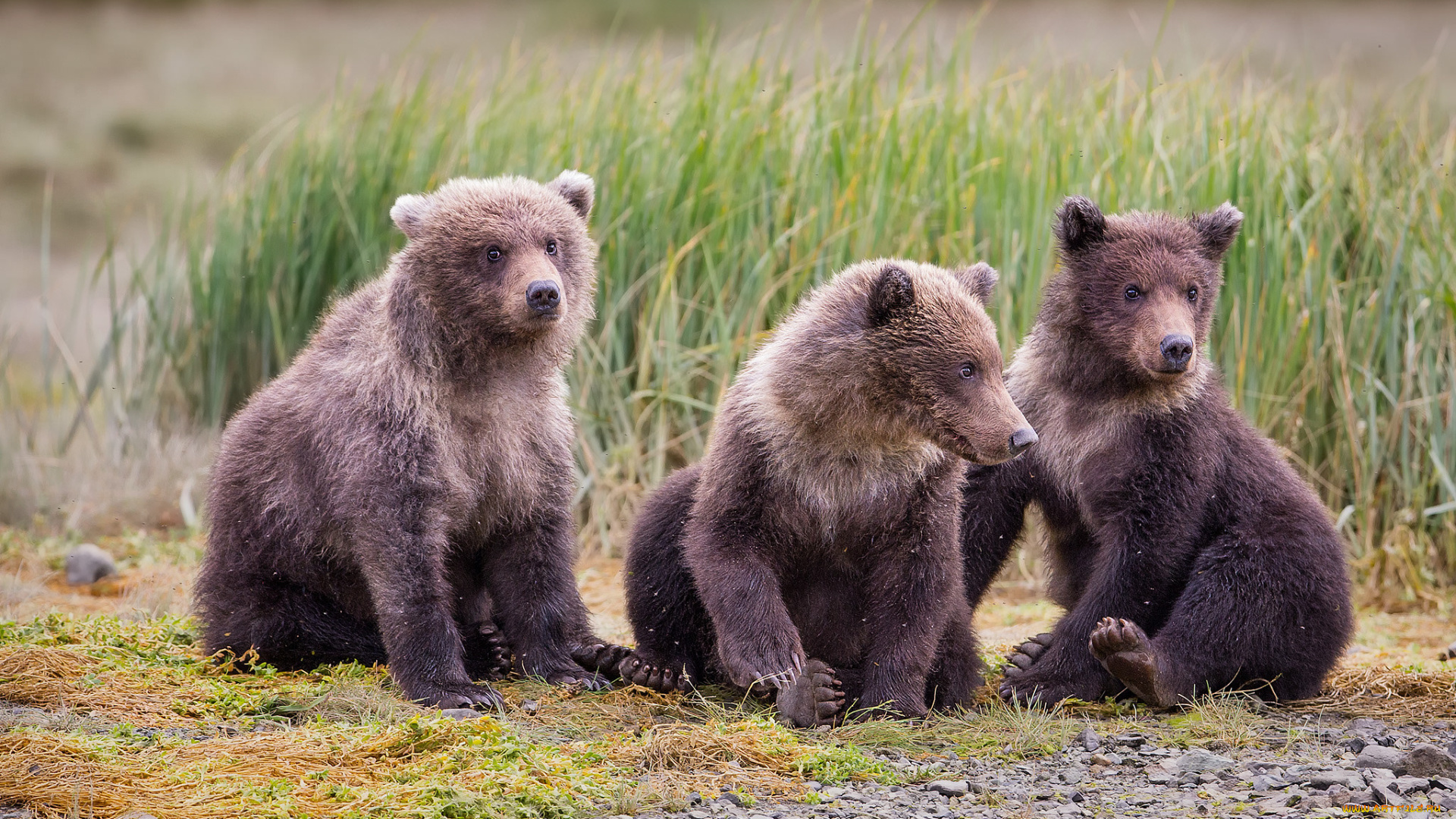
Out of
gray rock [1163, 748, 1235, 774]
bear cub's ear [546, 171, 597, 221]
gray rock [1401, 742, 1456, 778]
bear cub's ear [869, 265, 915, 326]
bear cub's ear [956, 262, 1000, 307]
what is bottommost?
gray rock [1163, 748, 1235, 774]

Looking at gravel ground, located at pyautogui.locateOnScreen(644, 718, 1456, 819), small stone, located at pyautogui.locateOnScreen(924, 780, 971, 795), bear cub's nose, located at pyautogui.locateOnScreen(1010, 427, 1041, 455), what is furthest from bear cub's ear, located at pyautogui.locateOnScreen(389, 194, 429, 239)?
small stone, located at pyautogui.locateOnScreen(924, 780, 971, 795)

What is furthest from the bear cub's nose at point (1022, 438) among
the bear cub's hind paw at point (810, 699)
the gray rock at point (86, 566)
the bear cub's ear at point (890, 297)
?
the gray rock at point (86, 566)

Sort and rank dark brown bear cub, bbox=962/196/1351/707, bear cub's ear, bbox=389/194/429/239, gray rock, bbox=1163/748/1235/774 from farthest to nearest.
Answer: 1. bear cub's ear, bbox=389/194/429/239
2. dark brown bear cub, bbox=962/196/1351/707
3. gray rock, bbox=1163/748/1235/774

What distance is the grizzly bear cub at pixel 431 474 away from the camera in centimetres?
488

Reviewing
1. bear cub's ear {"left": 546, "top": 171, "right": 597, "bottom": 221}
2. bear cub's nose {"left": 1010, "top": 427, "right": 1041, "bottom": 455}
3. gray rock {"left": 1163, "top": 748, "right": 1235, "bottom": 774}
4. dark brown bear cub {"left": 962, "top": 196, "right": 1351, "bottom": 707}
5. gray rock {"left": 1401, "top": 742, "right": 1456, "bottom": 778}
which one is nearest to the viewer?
gray rock {"left": 1401, "top": 742, "right": 1456, "bottom": 778}

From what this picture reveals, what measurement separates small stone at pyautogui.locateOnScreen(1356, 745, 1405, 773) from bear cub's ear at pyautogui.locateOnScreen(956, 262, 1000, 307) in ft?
6.49

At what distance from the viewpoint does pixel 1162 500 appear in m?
5.07

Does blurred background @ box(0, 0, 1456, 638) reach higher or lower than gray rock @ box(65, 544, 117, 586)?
higher

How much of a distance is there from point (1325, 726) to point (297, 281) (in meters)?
6.69

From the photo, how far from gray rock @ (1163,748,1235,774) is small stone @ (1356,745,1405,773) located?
388 mm

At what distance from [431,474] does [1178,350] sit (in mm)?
2749

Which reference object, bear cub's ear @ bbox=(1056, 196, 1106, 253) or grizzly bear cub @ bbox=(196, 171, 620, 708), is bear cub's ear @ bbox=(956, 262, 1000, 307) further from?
grizzly bear cub @ bbox=(196, 171, 620, 708)

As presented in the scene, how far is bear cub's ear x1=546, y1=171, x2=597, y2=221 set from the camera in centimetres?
555

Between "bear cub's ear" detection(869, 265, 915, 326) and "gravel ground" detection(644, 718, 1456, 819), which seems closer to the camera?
"gravel ground" detection(644, 718, 1456, 819)
